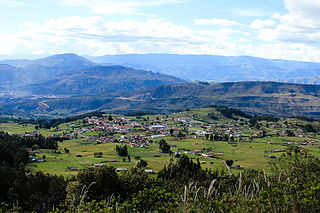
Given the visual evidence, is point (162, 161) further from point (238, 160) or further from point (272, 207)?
point (272, 207)

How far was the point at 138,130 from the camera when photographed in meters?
174

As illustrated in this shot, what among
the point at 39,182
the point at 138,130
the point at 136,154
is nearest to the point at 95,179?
the point at 39,182

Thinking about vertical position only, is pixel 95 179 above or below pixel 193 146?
above

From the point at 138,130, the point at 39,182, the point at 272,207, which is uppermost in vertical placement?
the point at 272,207

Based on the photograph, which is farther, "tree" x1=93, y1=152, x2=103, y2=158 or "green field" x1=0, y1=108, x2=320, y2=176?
"tree" x1=93, y1=152, x2=103, y2=158

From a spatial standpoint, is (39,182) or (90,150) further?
(90,150)

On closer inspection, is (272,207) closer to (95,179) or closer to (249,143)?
(95,179)

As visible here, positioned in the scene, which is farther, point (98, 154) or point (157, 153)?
point (157, 153)

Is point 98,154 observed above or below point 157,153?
above

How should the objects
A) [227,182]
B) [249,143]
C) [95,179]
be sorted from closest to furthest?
1. [95,179]
2. [227,182]
3. [249,143]

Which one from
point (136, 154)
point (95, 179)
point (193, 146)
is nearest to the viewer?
point (95, 179)

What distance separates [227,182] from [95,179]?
24.7 metres

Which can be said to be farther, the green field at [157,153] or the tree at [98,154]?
the tree at [98,154]

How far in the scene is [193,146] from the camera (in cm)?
12706
